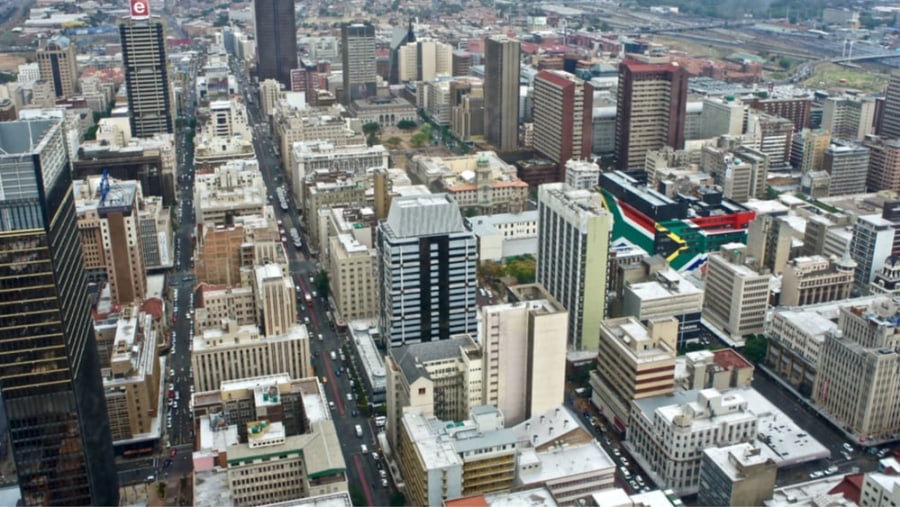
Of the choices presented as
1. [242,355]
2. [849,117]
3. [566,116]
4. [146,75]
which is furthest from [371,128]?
[242,355]

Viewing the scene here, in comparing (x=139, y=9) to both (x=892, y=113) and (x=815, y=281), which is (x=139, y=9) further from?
(x=892, y=113)

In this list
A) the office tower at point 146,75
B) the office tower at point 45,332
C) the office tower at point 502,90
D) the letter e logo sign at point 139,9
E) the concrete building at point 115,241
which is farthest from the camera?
the office tower at point 502,90

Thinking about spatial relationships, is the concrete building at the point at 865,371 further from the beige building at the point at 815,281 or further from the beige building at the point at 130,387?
the beige building at the point at 130,387

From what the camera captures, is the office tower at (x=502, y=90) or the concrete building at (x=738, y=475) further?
the office tower at (x=502, y=90)

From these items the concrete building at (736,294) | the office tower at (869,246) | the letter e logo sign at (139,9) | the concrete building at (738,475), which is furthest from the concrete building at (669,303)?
the letter e logo sign at (139,9)

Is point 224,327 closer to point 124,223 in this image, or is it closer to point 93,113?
point 124,223

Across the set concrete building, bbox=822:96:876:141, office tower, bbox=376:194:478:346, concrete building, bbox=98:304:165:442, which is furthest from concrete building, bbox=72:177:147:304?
concrete building, bbox=822:96:876:141
